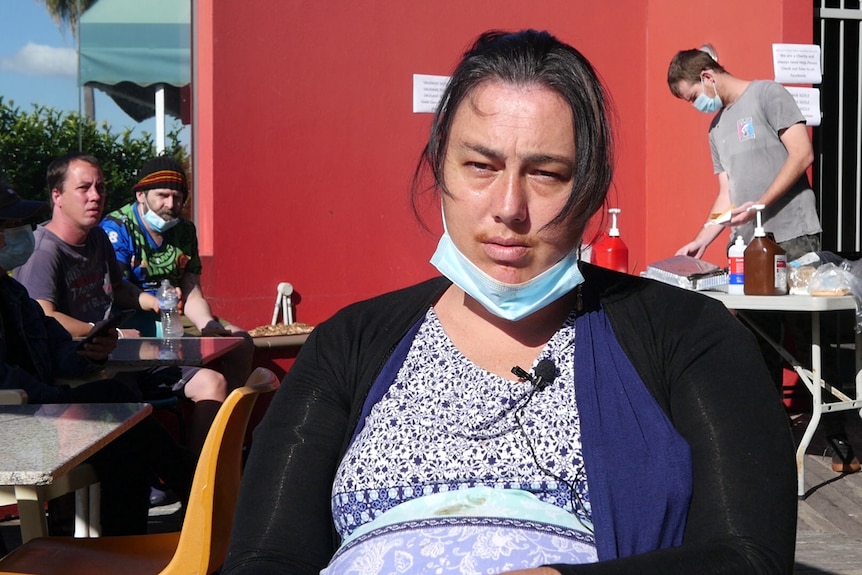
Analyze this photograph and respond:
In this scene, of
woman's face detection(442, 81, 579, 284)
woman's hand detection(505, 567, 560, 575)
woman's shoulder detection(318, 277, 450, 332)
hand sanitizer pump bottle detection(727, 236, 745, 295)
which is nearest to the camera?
woman's hand detection(505, 567, 560, 575)

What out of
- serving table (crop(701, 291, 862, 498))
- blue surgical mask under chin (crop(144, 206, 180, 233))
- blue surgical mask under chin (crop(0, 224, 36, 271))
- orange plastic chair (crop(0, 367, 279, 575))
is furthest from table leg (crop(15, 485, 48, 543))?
blue surgical mask under chin (crop(144, 206, 180, 233))

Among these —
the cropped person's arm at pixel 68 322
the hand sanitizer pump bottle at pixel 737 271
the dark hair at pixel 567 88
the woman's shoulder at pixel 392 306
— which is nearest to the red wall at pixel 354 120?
the cropped person's arm at pixel 68 322

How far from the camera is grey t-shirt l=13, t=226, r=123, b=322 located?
5062 mm

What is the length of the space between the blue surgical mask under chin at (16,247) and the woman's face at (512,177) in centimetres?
291

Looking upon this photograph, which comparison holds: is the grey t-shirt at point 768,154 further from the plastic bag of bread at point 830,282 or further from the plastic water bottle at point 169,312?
the plastic water bottle at point 169,312

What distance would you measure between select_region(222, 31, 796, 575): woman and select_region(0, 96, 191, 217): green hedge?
18.0 feet

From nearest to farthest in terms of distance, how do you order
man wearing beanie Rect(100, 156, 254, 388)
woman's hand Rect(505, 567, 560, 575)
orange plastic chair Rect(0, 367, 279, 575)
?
woman's hand Rect(505, 567, 560, 575) → orange plastic chair Rect(0, 367, 279, 575) → man wearing beanie Rect(100, 156, 254, 388)

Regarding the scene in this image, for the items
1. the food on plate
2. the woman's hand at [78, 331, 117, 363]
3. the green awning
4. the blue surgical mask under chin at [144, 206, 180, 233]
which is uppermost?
the green awning

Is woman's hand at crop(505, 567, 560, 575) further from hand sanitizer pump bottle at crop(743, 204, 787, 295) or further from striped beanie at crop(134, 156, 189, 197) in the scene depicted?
striped beanie at crop(134, 156, 189, 197)

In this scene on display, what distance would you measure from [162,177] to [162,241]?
15.1 inches

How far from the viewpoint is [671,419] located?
1.75 m

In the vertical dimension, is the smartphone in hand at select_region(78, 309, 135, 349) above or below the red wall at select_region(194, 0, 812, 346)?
below

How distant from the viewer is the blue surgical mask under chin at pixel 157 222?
19.9 feet

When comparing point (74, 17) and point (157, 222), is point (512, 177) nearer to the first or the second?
point (157, 222)
